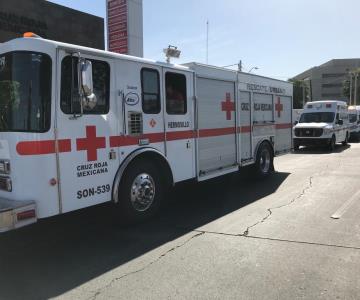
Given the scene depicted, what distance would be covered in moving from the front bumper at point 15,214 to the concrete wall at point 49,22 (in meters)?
9.81

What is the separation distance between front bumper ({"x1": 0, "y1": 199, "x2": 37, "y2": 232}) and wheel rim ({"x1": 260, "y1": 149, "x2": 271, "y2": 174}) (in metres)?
6.93

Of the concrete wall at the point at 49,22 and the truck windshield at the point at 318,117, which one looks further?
the truck windshield at the point at 318,117

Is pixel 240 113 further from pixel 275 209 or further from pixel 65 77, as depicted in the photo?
pixel 65 77

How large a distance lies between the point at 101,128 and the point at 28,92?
3.80 feet

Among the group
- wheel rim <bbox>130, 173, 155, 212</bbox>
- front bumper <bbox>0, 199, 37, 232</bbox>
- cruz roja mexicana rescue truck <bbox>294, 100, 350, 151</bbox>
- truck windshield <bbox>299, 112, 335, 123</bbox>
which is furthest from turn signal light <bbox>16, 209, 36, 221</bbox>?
truck windshield <bbox>299, 112, 335, 123</bbox>

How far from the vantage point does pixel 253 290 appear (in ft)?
13.5

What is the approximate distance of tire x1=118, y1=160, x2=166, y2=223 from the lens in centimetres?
629

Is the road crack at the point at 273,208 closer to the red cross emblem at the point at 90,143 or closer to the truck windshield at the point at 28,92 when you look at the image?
the red cross emblem at the point at 90,143

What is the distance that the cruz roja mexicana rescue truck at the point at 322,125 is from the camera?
19.4 metres

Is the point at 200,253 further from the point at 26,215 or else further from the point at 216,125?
the point at 216,125

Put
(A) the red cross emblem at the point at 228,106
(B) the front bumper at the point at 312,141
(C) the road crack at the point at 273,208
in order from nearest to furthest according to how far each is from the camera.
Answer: (C) the road crack at the point at 273,208, (A) the red cross emblem at the point at 228,106, (B) the front bumper at the point at 312,141

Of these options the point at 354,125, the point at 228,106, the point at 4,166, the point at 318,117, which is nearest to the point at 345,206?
the point at 228,106

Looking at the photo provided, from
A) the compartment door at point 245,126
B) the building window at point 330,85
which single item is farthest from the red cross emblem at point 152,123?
the building window at point 330,85

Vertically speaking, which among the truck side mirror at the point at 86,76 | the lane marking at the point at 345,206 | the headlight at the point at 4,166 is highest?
the truck side mirror at the point at 86,76
